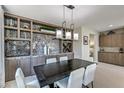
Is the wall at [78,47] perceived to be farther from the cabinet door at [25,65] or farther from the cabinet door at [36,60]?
the cabinet door at [25,65]

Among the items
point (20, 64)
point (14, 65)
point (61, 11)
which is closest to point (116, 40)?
point (61, 11)

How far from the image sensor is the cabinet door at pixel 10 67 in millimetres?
2979

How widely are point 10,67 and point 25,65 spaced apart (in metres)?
0.50

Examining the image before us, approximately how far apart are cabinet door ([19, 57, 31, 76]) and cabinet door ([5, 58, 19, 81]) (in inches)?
7.9

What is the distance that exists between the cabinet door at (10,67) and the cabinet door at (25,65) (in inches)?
7.9

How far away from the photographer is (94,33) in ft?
20.9

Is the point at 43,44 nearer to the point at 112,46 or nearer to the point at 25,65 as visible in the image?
the point at 25,65

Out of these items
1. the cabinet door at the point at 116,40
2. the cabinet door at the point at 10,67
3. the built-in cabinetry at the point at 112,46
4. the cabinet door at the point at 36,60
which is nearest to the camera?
the cabinet door at the point at 10,67

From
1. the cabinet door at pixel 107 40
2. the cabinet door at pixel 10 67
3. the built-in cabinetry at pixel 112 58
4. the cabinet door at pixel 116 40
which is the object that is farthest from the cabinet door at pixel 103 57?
the cabinet door at pixel 10 67

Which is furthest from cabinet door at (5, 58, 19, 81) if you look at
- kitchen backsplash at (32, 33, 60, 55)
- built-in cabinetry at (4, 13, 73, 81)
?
kitchen backsplash at (32, 33, 60, 55)

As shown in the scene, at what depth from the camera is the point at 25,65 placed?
3391 mm

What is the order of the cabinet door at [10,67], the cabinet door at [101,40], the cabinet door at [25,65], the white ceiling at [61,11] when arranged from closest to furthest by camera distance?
1. the white ceiling at [61,11]
2. the cabinet door at [10,67]
3. the cabinet door at [25,65]
4. the cabinet door at [101,40]
